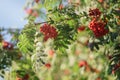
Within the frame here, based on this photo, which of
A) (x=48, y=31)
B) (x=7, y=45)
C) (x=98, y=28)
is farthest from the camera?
(x=7, y=45)

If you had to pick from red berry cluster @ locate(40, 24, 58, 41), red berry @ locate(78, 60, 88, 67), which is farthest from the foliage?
red berry @ locate(78, 60, 88, 67)

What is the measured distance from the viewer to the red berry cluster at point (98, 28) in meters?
3.92

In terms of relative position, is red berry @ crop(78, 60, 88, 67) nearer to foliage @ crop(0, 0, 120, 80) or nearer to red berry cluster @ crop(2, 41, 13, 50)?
foliage @ crop(0, 0, 120, 80)

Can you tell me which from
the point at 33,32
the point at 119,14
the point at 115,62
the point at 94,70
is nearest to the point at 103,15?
the point at 119,14

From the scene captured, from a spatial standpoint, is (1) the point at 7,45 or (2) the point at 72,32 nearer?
(2) the point at 72,32

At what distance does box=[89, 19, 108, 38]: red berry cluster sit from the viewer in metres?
3.92

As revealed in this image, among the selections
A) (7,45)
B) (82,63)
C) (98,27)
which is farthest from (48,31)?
(82,63)

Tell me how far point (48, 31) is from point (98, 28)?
754 mm

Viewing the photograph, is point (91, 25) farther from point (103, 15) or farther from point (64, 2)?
point (64, 2)

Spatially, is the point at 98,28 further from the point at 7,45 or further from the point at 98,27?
the point at 7,45

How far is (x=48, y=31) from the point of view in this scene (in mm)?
4422

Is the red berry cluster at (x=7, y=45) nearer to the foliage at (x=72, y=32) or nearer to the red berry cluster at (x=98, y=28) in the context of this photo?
the foliage at (x=72, y=32)

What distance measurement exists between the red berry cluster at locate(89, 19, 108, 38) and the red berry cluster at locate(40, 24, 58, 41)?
0.55 m

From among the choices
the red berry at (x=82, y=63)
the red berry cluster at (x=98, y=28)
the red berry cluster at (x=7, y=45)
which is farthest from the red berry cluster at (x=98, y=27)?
the red berry at (x=82, y=63)
